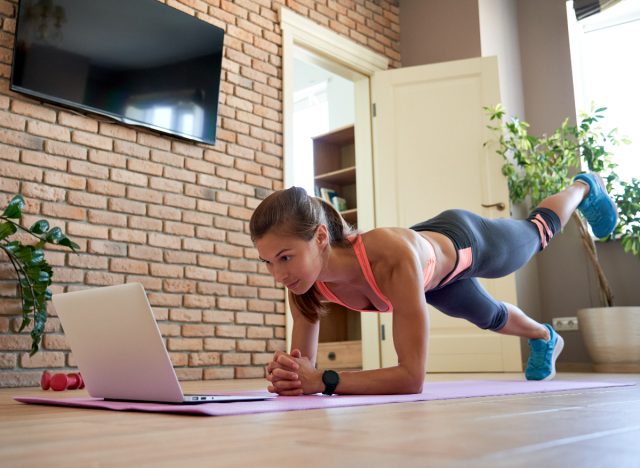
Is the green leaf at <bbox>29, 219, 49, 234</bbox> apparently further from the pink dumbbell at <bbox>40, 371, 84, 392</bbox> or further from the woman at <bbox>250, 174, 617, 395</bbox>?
the woman at <bbox>250, 174, 617, 395</bbox>

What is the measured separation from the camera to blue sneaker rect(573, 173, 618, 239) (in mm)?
2678

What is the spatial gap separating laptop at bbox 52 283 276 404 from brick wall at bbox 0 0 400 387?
1.55m

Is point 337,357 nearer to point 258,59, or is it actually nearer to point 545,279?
point 545,279

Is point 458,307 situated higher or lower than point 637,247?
lower

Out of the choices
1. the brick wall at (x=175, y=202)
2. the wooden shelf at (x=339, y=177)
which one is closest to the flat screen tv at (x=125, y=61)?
the brick wall at (x=175, y=202)

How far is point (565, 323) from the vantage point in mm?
4664

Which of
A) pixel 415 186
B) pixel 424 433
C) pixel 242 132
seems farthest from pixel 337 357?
pixel 424 433

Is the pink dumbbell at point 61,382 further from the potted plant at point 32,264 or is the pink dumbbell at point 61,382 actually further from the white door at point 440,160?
the white door at point 440,160

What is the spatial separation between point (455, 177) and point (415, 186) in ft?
0.92

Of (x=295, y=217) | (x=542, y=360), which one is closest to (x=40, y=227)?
(x=295, y=217)

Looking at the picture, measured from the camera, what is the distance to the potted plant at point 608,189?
3.94m

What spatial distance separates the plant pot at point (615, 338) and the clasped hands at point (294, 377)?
294 centimetres

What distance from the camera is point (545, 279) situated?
4.88 meters

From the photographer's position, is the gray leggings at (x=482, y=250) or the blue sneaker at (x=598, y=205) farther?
the blue sneaker at (x=598, y=205)
